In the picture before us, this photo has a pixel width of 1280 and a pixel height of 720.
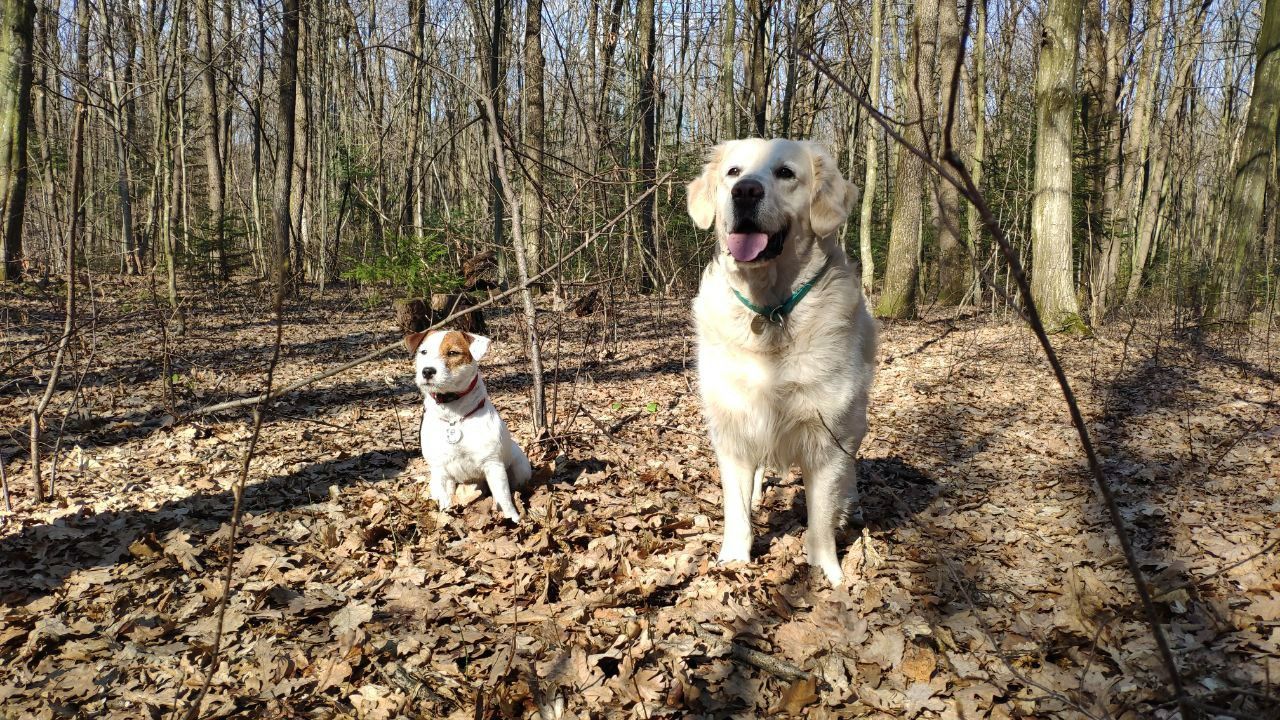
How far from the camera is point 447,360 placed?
13.3ft

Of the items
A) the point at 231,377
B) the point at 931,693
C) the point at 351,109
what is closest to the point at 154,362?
the point at 231,377

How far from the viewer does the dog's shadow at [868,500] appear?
4219 millimetres

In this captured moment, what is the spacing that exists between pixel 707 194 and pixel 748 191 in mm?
570

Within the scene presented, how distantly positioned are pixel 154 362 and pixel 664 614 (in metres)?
7.91

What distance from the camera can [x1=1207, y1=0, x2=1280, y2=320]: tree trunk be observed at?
9.14 metres

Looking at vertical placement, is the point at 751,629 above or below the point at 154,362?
below

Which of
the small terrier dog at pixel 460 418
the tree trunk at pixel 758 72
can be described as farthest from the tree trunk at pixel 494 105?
the tree trunk at pixel 758 72

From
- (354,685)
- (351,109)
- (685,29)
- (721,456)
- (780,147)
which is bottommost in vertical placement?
(354,685)

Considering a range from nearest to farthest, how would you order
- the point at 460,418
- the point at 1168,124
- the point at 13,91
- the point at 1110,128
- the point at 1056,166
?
1. the point at 460,418
2. the point at 1056,166
3. the point at 13,91
4. the point at 1110,128
5. the point at 1168,124

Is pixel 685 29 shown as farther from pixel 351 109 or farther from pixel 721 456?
pixel 721 456

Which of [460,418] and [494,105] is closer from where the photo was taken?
[460,418]

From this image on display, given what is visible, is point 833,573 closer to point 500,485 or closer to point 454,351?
point 500,485

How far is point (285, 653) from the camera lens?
3.02m

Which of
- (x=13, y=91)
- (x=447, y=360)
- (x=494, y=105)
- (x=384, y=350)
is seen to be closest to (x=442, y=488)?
(x=447, y=360)
